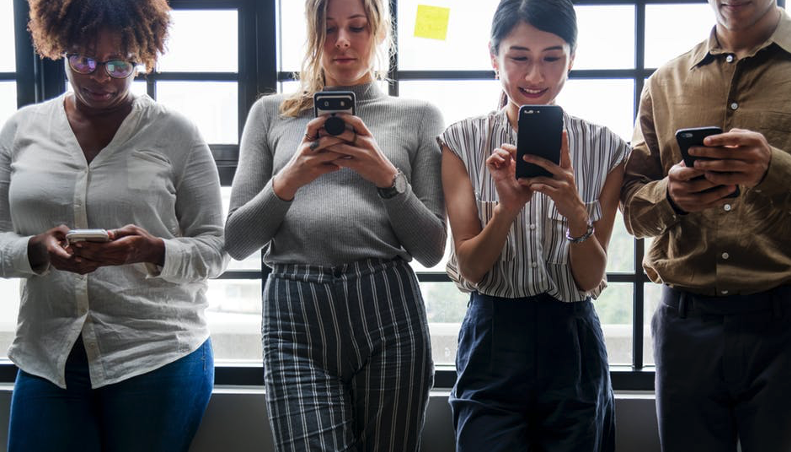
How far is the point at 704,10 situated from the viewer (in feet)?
6.05

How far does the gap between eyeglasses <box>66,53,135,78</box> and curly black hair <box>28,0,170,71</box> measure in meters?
0.03

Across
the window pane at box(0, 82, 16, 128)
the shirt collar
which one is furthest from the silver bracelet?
the window pane at box(0, 82, 16, 128)

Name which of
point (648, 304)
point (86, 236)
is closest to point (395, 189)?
point (86, 236)

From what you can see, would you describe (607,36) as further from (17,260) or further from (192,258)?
(17,260)

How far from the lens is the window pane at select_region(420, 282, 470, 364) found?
6.36 ft

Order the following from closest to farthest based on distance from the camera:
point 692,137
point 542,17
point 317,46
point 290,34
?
point 692,137, point 542,17, point 317,46, point 290,34

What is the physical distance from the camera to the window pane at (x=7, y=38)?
75.3 inches

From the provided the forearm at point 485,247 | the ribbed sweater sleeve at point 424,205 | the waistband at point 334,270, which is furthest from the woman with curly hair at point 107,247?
the forearm at point 485,247

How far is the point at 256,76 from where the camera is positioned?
1.87m

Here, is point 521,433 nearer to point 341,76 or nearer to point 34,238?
point 341,76

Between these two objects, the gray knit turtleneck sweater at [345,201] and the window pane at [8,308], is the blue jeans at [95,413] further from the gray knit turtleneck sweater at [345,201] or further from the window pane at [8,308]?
the window pane at [8,308]

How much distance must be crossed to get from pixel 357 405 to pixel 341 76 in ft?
2.31

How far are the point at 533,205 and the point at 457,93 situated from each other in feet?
2.31


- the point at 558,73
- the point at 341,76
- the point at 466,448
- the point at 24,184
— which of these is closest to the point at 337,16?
the point at 341,76
